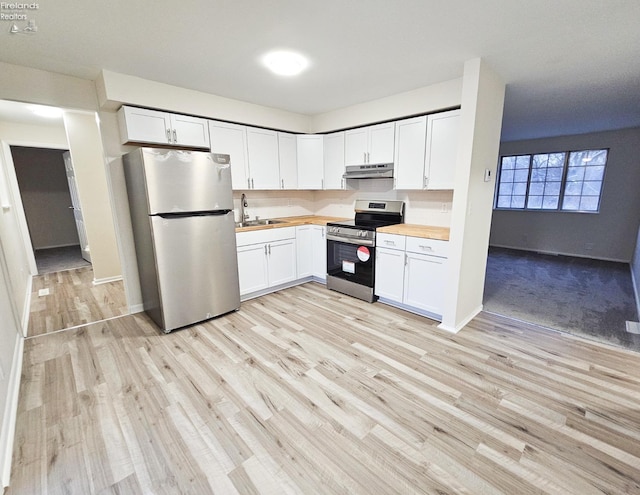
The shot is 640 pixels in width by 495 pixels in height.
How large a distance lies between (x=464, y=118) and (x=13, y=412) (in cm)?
392

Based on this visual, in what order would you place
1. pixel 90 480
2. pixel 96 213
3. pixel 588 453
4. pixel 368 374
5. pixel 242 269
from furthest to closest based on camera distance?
pixel 96 213, pixel 242 269, pixel 368 374, pixel 588 453, pixel 90 480

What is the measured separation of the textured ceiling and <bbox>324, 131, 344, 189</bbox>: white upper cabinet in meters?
0.87

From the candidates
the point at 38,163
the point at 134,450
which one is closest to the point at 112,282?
the point at 134,450

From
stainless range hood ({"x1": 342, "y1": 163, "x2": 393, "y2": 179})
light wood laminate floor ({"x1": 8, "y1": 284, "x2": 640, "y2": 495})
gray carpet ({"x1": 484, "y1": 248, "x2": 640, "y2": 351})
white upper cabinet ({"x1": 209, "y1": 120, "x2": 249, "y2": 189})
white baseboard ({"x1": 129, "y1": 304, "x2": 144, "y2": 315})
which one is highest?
white upper cabinet ({"x1": 209, "y1": 120, "x2": 249, "y2": 189})

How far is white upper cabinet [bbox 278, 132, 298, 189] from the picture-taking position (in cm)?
404

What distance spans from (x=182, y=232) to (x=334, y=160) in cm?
231

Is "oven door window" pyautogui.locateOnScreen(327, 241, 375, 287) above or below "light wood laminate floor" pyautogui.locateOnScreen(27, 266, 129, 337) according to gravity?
above

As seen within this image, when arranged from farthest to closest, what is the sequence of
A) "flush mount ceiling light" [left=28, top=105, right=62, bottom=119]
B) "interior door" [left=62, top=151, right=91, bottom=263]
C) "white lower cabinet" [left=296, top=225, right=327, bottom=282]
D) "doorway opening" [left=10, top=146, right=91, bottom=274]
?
"doorway opening" [left=10, top=146, right=91, bottom=274] < "interior door" [left=62, top=151, right=91, bottom=263] < "white lower cabinet" [left=296, top=225, right=327, bottom=282] < "flush mount ceiling light" [left=28, top=105, right=62, bottom=119]

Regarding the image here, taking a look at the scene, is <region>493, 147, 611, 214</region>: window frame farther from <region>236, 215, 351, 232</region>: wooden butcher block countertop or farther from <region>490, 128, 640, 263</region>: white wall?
<region>236, 215, 351, 232</region>: wooden butcher block countertop

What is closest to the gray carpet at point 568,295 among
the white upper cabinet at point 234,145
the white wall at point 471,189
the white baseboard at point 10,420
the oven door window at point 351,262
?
the white wall at point 471,189

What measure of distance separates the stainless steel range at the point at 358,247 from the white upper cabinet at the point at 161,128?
74.7 inches

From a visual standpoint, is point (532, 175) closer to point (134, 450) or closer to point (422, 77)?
point (422, 77)

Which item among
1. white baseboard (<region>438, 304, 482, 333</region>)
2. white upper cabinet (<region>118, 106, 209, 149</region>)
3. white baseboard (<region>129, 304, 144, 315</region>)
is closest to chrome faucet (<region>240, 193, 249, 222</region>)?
white upper cabinet (<region>118, 106, 209, 149</region>)

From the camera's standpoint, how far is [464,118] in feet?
8.16
